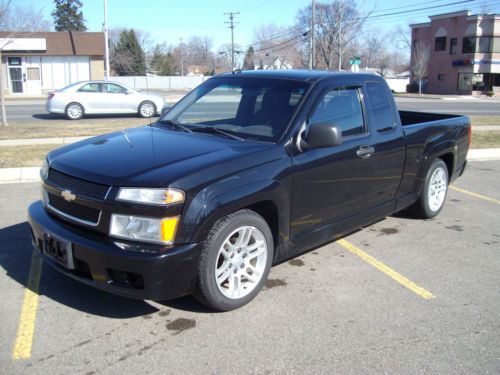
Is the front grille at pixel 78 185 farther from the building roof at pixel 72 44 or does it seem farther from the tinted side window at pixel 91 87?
the building roof at pixel 72 44

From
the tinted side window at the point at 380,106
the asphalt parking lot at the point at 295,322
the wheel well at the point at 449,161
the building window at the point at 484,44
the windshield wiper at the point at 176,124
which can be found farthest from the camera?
the building window at the point at 484,44

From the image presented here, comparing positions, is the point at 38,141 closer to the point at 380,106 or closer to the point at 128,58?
the point at 380,106

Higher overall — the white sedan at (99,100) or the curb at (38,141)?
the white sedan at (99,100)

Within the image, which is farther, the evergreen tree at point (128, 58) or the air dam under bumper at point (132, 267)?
the evergreen tree at point (128, 58)

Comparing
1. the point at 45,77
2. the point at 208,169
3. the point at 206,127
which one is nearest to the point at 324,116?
the point at 206,127

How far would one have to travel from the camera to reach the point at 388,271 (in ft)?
15.2

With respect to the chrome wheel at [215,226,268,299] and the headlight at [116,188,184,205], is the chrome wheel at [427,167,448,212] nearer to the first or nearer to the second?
the chrome wheel at [215,226,268,299]

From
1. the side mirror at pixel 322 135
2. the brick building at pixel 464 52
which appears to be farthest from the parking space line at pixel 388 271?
the brick building at pixel 464 52

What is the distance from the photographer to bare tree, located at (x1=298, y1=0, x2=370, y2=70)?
210ft

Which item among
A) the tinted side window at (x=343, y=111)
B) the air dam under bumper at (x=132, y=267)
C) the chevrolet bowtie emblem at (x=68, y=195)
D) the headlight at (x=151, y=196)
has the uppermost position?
the tinted side window at (x=343, y=111)

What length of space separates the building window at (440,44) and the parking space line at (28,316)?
59110 millimetres

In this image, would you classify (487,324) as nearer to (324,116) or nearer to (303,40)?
(324,116)

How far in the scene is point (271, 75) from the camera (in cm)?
473

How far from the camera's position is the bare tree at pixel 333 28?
210 feet
